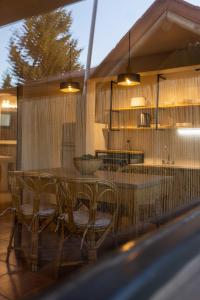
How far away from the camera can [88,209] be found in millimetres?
2281

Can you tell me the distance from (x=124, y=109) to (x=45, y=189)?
0.93 metres

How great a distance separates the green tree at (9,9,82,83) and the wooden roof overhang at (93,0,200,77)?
0.35 m

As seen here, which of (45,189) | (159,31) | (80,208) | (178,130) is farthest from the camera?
(159,31)

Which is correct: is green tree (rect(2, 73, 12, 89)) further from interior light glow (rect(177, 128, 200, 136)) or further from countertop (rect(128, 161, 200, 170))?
interior light glow (rect(177, 128, 200, 136))

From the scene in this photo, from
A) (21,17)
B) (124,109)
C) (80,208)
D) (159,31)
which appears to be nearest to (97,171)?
(80,208)

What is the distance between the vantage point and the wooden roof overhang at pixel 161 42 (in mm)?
2371

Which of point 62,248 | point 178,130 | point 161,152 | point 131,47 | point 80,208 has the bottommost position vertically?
point 62,248

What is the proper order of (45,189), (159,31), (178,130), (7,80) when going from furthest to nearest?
1. (7,80)
2. (159,31)
3. (45,189)
4. (178,130)

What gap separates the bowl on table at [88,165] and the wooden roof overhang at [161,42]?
33.2 inches

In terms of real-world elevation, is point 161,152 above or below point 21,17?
below

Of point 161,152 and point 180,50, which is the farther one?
point 180,50

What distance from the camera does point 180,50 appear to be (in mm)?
2600

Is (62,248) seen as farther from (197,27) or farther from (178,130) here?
(197,27)

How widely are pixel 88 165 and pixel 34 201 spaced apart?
53 centimetres
